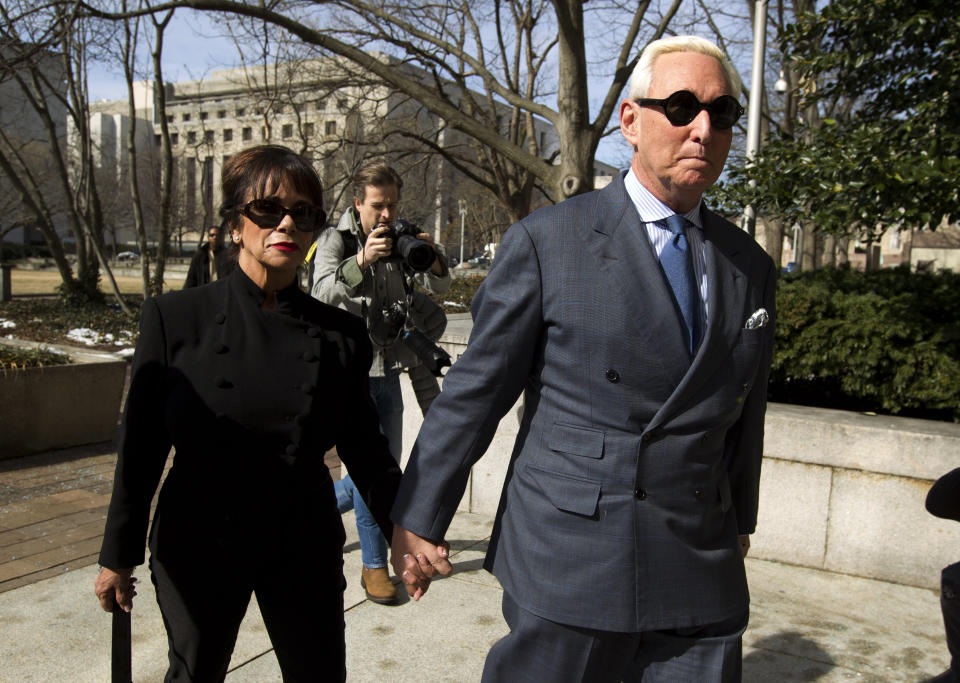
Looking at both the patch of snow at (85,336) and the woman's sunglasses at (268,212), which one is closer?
the woman's sunglasses at (268,212)

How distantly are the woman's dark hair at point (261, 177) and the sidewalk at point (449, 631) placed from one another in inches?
77.4

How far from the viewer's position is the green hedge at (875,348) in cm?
473

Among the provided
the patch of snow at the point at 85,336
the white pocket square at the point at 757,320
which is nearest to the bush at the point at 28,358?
the white pocket square at the point at 757,320

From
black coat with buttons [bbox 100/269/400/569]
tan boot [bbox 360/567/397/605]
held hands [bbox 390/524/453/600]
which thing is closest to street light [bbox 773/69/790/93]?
tan boot [bbox 360/567/397/605]

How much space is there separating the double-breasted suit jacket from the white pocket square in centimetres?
2

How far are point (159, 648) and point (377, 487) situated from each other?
1852 mm

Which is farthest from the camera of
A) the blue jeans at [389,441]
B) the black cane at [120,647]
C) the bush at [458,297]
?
the bush at [458,297]

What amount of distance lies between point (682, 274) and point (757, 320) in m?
0.22

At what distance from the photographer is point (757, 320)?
196 cm

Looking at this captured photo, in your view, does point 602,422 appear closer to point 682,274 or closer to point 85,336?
point 682,274

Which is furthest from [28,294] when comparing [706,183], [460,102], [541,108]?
[706,183]

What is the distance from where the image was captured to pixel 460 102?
16031mm

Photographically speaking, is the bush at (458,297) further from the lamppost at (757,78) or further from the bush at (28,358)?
the bush at (28,358)

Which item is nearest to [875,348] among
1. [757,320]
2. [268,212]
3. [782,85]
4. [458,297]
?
[757,320]
